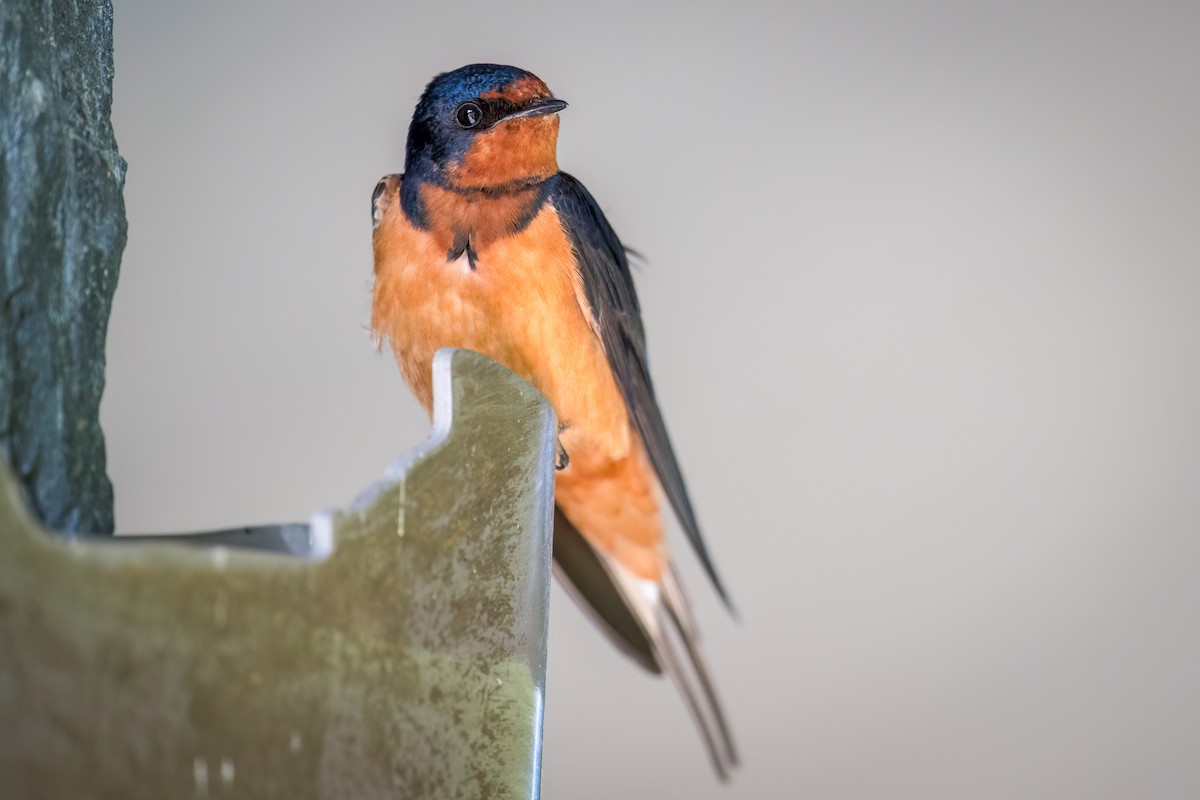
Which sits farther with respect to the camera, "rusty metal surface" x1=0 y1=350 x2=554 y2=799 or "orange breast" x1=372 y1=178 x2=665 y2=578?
"orange breast" x1=372 y1=178 x2=665 y2=578

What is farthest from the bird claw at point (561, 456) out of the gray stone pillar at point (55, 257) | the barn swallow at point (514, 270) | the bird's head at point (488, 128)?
the gray stone pillar at point (55, 257)

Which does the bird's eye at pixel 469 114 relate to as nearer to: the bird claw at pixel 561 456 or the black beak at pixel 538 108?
the black beak at pixel 538 108

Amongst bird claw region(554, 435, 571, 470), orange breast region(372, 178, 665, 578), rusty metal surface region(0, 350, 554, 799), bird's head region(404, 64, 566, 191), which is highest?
bird's head region(404, 64, 566, 191)

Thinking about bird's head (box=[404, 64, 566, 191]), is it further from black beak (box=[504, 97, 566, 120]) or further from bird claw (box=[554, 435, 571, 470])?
bird claw (box=[554, 435, 571, 470])

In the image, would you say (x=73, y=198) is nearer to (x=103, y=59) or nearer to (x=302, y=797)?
(x=103, y=59)

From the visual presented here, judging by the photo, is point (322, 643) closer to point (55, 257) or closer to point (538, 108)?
point (55, 257)

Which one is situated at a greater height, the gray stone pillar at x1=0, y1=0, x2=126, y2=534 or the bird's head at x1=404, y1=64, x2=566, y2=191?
the bird's head at x1=404, y1=64, x2=566, y2=191

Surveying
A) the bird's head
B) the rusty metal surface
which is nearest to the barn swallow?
the bird's head

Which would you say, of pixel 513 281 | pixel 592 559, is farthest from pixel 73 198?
pixel 592 559
